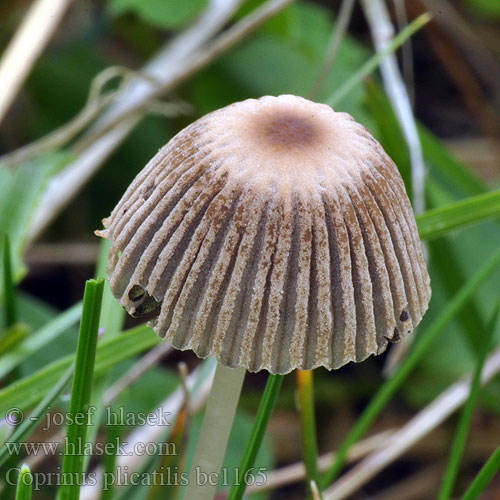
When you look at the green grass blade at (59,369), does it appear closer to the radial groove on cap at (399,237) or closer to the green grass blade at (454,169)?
the radial groove on cap at (399,237)

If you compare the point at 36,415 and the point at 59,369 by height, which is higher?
the point at 59,369

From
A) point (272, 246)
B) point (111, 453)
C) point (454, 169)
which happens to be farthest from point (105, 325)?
point (454, 169)

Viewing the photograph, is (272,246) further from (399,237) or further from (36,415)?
(36,415)

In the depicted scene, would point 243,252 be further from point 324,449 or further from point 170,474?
point 324,449

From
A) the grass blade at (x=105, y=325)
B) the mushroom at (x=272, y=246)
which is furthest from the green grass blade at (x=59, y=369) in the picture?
the mushroom at (x=272, y=246)

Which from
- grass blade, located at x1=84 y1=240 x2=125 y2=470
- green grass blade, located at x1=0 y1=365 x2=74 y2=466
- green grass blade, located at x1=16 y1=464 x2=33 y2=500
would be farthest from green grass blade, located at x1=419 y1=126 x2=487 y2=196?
green grass blade, located at x1=16 y1=464 x2=33 y2=500

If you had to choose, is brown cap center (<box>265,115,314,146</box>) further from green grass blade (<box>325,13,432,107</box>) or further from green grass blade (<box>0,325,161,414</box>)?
green grass blade (<box>325,13,432,107</box>)
